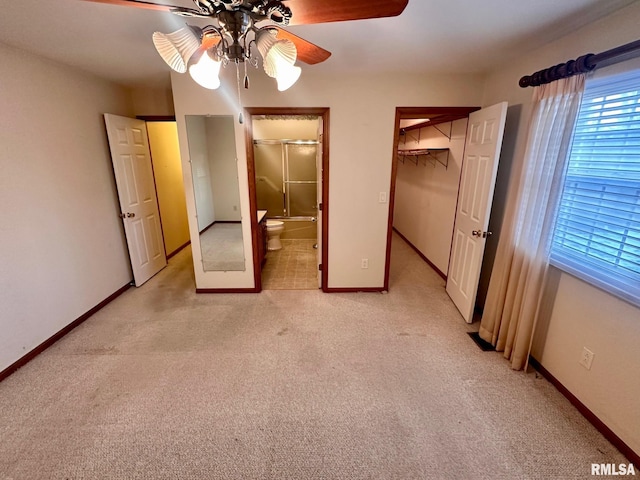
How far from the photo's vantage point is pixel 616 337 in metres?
1.46

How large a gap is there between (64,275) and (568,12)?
3880 millimetres

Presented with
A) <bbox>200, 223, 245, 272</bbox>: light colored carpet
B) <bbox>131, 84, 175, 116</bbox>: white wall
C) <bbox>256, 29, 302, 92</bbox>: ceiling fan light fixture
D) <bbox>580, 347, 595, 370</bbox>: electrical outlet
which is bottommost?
<bbox>580, 347, 595, 370</bbox>: electrical outlet

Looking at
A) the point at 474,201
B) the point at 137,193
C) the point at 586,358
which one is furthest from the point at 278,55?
the point at 137,193

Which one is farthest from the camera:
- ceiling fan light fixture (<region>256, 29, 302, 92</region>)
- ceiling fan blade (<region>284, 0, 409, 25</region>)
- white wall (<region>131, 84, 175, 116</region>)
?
white wall (<region>131, 84, 175, 116</region>)

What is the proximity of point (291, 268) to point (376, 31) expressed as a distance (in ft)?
8.92

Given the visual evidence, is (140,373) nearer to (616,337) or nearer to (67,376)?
(67,376)

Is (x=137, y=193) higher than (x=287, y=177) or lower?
lower

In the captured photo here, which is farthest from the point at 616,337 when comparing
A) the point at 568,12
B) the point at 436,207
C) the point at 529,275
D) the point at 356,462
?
the point at 436,207

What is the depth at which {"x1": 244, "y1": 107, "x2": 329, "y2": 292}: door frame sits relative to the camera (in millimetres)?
2619

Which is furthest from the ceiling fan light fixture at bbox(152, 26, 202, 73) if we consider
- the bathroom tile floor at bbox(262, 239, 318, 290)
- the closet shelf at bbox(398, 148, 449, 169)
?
the closet shelf at bbox(398, 148, 449, 169)

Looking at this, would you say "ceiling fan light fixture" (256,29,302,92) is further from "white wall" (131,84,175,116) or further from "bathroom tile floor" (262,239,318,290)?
"white wall" (131,84,175,116)

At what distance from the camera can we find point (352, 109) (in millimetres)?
2607

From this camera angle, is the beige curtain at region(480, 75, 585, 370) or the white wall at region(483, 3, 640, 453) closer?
the white wall at region(483, 3, 640, 453)

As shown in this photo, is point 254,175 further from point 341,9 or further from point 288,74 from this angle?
point 341,9
